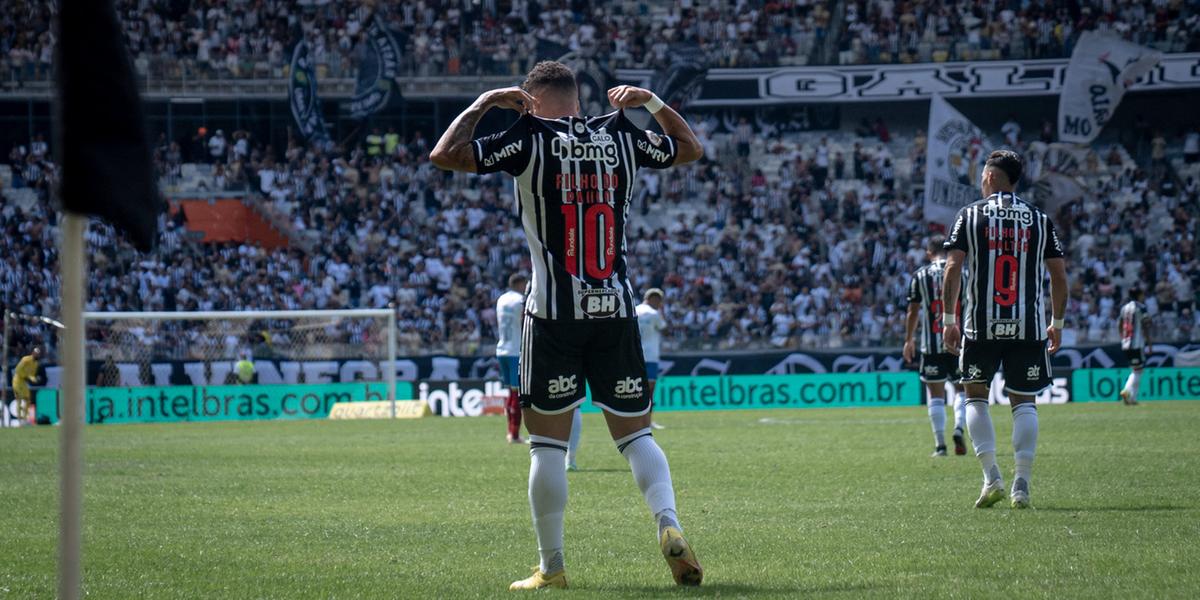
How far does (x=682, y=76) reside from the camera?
41.0 meters

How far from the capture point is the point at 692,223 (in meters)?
40.0

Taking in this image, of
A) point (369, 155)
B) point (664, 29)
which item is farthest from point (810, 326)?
point (369, 155)

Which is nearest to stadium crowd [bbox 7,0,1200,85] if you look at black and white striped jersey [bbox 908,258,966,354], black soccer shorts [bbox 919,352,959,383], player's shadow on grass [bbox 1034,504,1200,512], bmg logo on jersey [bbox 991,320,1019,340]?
black and white striped jersey [bbox 908,258,966,354]

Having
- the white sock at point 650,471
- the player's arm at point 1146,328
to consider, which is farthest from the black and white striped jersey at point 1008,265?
the player's arm at point 1146,328

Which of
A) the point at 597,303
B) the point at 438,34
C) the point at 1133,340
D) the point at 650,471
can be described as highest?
the point at 438,34

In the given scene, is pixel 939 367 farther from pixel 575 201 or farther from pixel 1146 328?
pixel 1146 328

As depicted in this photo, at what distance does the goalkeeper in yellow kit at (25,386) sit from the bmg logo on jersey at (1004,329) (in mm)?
24232

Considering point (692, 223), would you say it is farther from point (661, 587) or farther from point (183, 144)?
point (661, 587)

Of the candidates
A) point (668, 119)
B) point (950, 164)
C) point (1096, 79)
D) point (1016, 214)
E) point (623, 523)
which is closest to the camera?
point (668, 119)

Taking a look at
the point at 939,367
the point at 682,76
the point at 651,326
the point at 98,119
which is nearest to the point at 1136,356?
the point at 651,326

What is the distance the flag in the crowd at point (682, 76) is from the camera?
40.8 m

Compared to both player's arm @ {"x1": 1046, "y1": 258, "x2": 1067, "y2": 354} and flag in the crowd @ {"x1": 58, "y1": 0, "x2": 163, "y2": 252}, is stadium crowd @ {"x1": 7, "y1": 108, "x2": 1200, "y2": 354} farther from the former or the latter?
flag in the crowd @ {"x1": 58, "y1": 0, "x2": 163, "y2": 252}

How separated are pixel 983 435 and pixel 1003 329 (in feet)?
2.45

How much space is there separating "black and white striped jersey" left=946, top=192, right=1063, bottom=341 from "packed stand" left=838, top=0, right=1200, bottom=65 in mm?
32237
